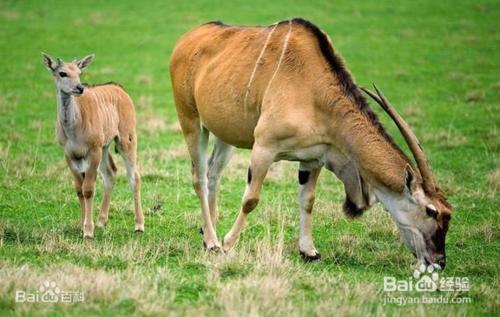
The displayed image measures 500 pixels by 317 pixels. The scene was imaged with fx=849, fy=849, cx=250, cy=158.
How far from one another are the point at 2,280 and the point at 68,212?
11.8ft

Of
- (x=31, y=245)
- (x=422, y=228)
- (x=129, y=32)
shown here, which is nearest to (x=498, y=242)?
(x=422, y=228)

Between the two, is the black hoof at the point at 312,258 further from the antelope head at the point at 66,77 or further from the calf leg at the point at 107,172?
the antelope head at the point at 66,77

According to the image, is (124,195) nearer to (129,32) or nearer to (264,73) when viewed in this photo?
(264,73)

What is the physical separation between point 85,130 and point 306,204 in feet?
8.33

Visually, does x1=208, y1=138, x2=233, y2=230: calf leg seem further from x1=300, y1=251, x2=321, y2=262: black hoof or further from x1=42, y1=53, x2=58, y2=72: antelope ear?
x1=42, y1=53, x2=58, y2=72: antelope ear

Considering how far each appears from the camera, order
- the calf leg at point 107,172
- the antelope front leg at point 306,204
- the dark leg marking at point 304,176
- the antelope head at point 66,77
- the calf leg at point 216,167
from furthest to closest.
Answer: the calf leg at point 107,172, the calf leg at point 216,167, the antelope head at point 66,77, the dark leg marking at point 304,176, the antelope front leg at point 306,204

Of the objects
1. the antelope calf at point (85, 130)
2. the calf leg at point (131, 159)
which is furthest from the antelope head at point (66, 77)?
the calf leg at point (131, 159)

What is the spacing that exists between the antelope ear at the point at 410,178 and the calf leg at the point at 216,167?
261 centimetres

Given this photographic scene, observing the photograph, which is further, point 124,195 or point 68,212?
point 124,195

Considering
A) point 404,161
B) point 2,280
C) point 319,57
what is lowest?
point 2,280

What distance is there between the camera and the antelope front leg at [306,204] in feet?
27.0

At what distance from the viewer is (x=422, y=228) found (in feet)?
24.1

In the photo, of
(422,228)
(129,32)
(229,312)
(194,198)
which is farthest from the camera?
(129,32)

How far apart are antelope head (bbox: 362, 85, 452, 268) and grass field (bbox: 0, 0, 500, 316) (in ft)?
1.14
